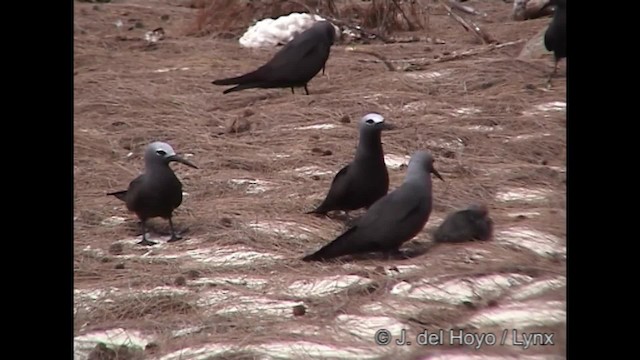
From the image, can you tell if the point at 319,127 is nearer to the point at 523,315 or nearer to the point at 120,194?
the point at 120,194

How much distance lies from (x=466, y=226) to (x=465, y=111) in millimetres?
1080

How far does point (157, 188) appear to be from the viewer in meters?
3.97

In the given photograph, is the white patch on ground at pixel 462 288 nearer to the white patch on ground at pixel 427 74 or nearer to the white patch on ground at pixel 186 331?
the white patch on ground at pixel 186 331

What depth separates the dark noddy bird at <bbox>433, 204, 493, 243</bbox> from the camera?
11.9 ft

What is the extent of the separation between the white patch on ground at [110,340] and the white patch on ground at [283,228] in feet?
2.36

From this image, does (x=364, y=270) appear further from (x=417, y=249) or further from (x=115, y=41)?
(x=115, y=41)

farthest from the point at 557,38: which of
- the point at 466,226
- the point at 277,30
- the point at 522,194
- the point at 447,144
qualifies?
the point at 277,30

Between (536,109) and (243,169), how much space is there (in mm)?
1230

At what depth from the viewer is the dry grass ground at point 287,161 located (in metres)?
3.41

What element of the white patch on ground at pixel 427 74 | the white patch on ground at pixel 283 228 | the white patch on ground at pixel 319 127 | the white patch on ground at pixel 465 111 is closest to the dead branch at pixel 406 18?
the white patch on ground at pixel 427 74

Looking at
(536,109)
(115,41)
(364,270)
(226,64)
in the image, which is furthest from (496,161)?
(115,41)

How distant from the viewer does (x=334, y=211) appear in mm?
4094

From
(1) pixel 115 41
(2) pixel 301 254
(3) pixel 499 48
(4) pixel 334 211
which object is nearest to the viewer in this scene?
(2) pixel 301 254

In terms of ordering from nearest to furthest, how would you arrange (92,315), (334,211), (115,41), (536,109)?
(92,315)
(334,211)
(536,109)
(115,41)
